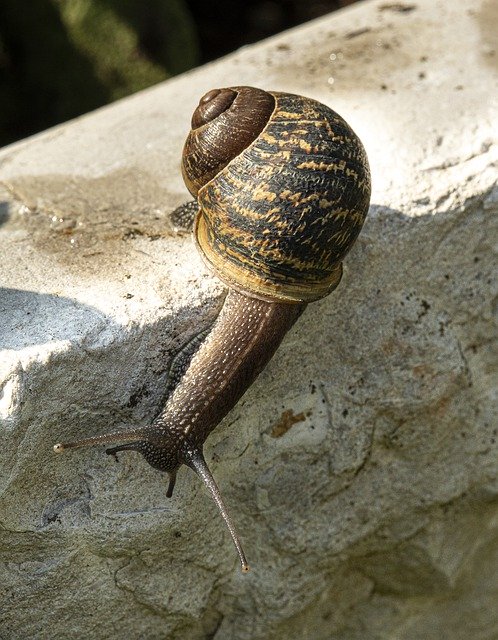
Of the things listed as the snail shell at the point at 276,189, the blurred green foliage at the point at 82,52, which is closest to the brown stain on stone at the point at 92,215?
the snail shell at the point at 276,189

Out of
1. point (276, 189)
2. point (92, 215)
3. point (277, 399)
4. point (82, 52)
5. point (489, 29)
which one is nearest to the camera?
point (276, 189)

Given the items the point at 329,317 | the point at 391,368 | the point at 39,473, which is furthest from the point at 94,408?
the point at 391,368

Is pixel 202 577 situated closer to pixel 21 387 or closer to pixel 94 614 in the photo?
pixel 94 614

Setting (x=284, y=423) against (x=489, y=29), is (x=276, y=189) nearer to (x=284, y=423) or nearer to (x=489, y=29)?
(x=284, y=423)

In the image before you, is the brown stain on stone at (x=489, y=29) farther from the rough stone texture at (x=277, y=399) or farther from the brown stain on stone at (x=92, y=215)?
the brown stain on stone at (x=92, y=215)

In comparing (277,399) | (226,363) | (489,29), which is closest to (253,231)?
(226,363)

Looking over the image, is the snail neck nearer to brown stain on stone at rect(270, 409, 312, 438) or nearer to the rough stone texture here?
the rough stone texture
